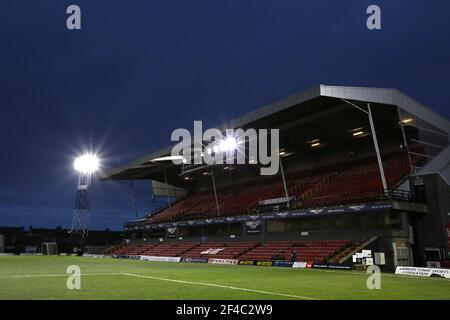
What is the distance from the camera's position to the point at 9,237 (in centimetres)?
8938

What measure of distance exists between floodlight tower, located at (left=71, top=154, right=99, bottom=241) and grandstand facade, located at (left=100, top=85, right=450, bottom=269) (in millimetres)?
17021

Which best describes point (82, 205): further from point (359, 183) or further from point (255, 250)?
point (359, 183)

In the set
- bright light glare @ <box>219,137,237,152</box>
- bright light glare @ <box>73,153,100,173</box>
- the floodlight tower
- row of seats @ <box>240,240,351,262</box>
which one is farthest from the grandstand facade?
the floodlight tower

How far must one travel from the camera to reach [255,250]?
44.2 meters

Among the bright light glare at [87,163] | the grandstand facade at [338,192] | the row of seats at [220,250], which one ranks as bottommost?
the row of seats at [220,250]

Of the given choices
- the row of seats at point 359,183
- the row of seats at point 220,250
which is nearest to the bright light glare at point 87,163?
the row of seats at point 220,250

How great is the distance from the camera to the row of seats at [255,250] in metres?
36.8

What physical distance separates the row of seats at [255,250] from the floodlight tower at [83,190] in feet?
64.7

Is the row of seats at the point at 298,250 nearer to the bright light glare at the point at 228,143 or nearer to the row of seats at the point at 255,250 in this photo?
the row of seats at the point at 255,250

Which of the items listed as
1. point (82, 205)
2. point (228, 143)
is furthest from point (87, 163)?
point (228, 143)

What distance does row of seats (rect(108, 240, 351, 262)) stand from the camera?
1449 inches

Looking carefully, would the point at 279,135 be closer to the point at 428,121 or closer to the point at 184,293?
the point at 428,121

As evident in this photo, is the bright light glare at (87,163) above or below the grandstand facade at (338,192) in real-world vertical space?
above

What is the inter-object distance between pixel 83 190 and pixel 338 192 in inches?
2159
